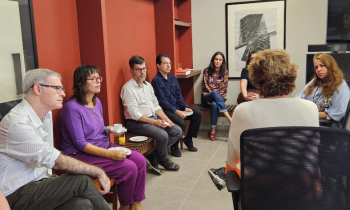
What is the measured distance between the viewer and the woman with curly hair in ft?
9.93

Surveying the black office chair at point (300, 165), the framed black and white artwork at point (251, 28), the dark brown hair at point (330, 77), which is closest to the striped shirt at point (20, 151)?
the black office chair at point (300, 165)

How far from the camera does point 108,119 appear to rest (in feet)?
9.93

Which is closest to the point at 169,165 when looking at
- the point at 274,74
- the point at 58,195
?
the point at 58,195

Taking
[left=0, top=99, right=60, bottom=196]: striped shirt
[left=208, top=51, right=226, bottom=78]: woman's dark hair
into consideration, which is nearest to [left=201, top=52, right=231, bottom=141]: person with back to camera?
[left=208, top=51, right=226, bottom=78]: woman's dark hair

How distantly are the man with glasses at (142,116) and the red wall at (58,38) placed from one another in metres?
0.78

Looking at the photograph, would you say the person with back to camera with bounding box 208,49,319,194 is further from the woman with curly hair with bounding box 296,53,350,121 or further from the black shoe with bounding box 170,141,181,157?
the black shoe with bounding box 170,141,181,157

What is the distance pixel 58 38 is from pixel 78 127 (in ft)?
2.67

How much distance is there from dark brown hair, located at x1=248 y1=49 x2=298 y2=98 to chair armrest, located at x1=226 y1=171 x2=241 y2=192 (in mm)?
477

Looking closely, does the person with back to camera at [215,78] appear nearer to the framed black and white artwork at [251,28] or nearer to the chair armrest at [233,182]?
the framed black and white artwork at [251,28]

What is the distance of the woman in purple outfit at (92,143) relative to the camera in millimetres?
2482

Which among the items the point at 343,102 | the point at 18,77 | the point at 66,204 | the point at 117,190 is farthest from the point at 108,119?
the point at 343,102

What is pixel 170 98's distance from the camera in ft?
14.1

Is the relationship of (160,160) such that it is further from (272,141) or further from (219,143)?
(272,141)

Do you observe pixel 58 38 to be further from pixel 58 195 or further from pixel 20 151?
pixel 58 195
